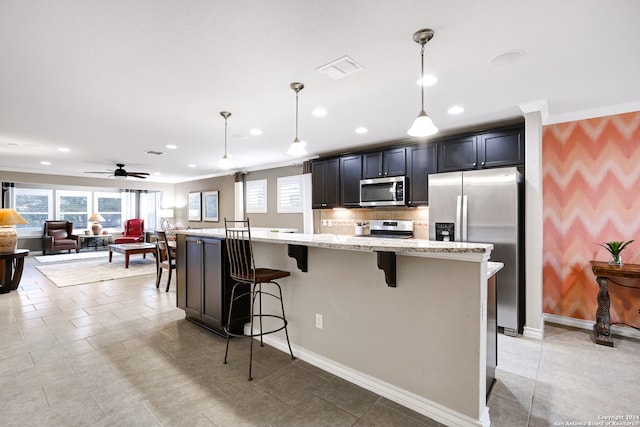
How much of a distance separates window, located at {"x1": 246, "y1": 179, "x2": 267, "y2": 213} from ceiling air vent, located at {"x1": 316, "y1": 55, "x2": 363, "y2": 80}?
16.7 ft

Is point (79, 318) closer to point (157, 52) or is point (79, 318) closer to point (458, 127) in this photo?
point (157, 52)

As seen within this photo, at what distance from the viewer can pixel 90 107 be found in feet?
11.0

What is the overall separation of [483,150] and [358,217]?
2357 millimetres

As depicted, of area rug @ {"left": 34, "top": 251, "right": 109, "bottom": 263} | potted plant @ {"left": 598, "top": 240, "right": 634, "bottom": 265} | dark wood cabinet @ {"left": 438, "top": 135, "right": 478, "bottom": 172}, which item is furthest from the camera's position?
area rug @ {"left": 34, "top": 251, "right": 109, "bottom": 263}

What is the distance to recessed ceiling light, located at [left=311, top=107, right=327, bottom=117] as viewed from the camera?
341 cm

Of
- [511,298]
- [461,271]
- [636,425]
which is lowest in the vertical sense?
[636,425]

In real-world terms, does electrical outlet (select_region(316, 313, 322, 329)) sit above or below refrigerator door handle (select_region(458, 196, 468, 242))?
below

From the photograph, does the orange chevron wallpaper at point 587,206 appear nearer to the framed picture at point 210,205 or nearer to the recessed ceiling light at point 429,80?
the recessed ceiling light at point 429,80

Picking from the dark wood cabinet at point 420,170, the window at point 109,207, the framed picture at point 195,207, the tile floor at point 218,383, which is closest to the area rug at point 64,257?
the window at point 109,207

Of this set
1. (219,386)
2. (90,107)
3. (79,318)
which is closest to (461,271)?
(219,386)

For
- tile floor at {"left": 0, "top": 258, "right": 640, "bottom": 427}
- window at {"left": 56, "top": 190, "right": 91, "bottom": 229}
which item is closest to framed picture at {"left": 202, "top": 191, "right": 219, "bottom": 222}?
window at {"left": 56, "top": 190, "right": 91, "bottom": 229}

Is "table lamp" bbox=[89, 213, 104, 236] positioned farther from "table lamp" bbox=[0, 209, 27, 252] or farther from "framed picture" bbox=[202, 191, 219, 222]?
"table lamp" bbox=[0, 209, 27, 252]

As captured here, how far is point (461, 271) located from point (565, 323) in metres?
2.88

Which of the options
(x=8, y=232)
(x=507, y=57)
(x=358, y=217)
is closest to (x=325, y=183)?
(x=358, y=217)
